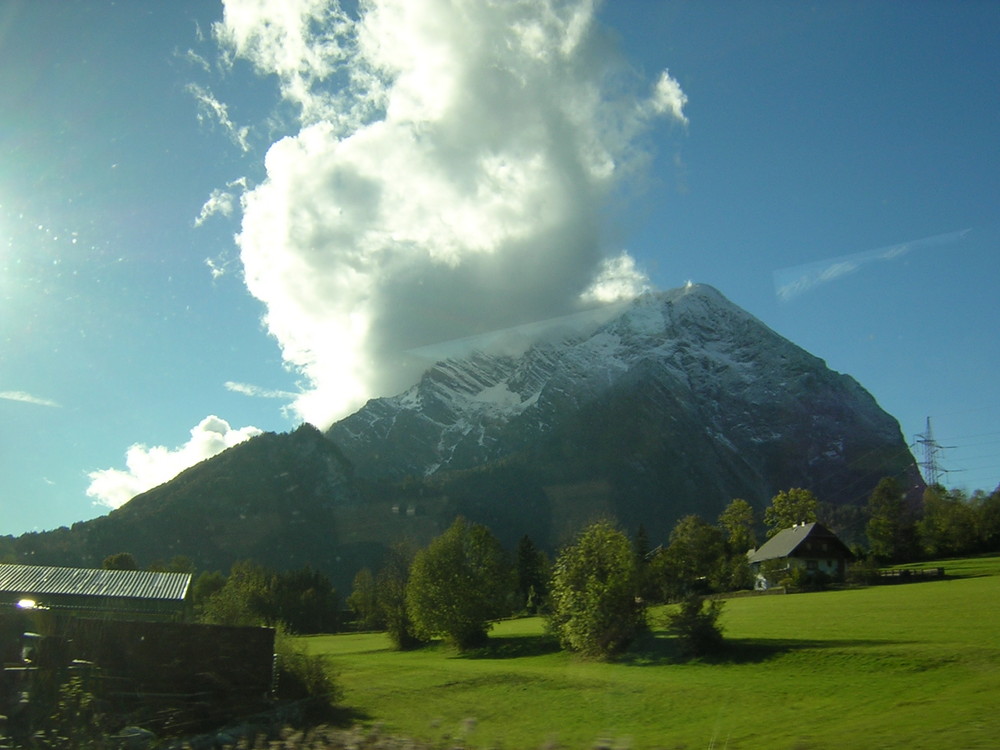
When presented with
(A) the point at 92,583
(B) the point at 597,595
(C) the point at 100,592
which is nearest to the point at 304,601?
(A) the point at 92,583

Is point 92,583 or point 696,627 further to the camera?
point 92,583

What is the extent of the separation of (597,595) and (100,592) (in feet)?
97.6

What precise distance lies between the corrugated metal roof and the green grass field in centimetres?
1382

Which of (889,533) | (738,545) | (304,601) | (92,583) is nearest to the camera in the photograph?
(92,583)

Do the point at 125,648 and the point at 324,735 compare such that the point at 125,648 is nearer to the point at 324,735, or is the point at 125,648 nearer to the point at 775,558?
the point at 324,735

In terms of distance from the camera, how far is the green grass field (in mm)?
15031

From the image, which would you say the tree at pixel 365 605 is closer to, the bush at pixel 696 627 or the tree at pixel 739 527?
the tree at pixel 739 527

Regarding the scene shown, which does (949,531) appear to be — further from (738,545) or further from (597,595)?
(597,595)

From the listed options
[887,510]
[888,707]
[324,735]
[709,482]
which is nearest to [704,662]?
[888,707]

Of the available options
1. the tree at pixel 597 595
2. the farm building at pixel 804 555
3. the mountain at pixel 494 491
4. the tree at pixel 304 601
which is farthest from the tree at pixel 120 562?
the farm building at pixel 804 555

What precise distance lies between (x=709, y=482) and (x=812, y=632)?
146026 millimetres

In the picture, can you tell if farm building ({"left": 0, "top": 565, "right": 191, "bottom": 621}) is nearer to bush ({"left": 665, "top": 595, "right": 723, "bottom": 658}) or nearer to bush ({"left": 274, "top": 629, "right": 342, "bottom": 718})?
bush ({"left": 274, "top": 629, "right": 342, "bottom": 718})

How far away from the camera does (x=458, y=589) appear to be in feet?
186

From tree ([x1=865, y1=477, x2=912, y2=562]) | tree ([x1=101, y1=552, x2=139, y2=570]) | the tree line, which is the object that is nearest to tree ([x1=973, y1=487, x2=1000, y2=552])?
the tree line
